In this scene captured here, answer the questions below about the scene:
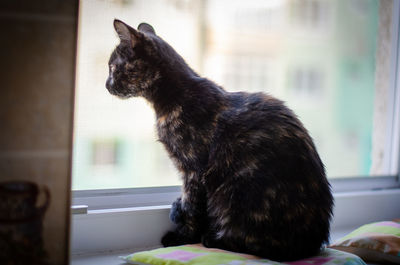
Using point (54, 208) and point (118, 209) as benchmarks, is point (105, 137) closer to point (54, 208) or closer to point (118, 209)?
point (118, 209)

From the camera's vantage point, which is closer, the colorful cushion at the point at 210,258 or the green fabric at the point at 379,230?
the colorful cushion at the point at 210,258

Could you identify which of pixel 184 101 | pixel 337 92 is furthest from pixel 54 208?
pixel 337 92

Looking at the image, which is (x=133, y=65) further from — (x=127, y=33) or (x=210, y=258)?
(x=210, y=258)

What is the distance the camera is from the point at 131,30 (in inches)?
46.5

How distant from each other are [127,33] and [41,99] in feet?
1.67

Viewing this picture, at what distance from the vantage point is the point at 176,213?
1.31m

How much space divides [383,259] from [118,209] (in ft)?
2.69

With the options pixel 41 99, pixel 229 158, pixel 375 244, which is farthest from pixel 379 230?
pixel 41 99

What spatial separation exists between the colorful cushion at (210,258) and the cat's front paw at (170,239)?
106 millimetres

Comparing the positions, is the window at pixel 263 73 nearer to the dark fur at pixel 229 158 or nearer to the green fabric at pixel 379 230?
the dark fur at pixel 229 158

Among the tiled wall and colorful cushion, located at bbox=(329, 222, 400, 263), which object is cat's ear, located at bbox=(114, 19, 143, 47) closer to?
the tiled wall

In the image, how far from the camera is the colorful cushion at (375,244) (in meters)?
1.23

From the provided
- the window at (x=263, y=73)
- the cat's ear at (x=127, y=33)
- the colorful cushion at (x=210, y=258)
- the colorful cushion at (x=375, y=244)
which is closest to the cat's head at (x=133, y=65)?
the cat's ear at (x=127, y=33)

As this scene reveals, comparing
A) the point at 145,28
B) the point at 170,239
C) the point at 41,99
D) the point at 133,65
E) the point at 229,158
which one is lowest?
the point at 170,239
